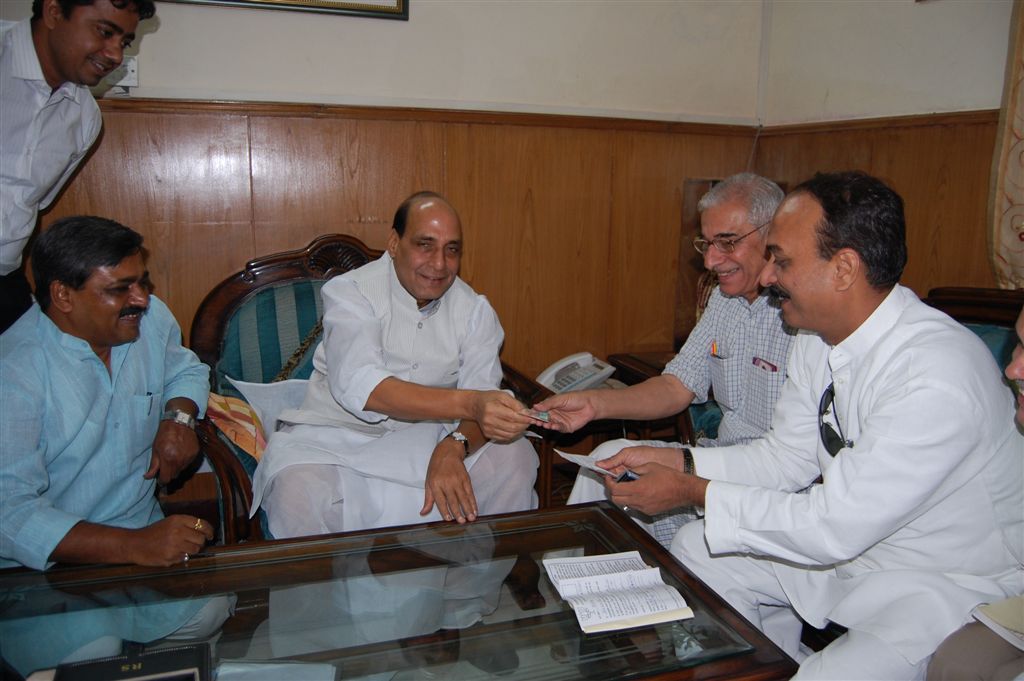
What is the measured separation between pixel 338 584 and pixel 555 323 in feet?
7.47

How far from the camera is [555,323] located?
12.5ft

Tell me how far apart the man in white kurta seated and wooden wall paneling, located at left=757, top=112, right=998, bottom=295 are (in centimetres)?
193

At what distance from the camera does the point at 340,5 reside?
319cm

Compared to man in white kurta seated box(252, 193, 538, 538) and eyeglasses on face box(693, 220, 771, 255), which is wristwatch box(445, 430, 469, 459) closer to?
man in white kurta seated box(252, 193, 538, 538)

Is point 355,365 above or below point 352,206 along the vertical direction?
below

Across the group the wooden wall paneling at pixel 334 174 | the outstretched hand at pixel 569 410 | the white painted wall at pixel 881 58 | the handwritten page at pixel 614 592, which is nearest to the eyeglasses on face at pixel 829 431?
the handwritten page at pixel 614 592

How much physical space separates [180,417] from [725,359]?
1850mm

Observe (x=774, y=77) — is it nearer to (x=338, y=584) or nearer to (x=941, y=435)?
(x=941, y=435)

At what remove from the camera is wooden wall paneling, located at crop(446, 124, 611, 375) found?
11.7ft

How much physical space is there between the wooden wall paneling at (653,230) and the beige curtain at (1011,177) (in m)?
1.47

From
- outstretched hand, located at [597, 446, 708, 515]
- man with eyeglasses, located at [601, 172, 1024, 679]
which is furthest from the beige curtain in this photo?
outstretched hand, located at [597, 446, 708, 515]

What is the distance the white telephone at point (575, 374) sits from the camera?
3264 millimetres

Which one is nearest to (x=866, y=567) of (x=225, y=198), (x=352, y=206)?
(x=352, y=206)

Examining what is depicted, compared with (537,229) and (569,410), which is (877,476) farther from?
(537,229)
